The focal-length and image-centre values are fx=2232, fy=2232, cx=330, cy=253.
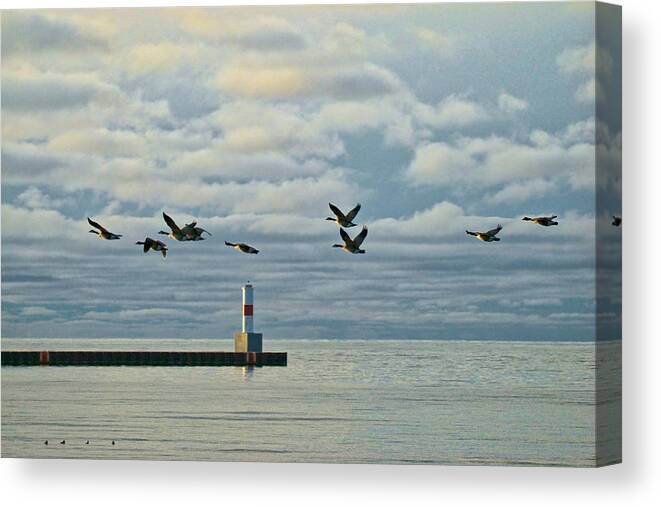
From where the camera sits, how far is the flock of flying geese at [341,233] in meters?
20.2

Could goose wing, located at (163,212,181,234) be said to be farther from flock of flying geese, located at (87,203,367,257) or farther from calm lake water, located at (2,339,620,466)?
calm lake water, located at (2,339,620,466)

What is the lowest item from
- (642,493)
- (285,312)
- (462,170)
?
(642,493)

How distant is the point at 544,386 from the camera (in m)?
20.1

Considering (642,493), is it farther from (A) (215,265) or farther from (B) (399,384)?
(A) (215,265)

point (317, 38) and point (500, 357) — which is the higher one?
point (317, 38)

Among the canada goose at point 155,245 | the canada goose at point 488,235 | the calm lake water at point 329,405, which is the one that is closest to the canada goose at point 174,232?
the canada goose at point 155,245

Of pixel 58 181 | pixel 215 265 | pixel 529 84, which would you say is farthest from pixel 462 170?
pixel 58 181

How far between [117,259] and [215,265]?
0.95 m

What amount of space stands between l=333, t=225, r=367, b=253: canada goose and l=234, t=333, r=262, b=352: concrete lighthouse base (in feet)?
3.78

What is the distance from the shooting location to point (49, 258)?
21.0m

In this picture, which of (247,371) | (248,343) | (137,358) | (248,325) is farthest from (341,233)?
(137,358)

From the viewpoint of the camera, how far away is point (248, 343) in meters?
20.6

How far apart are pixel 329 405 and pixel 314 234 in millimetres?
1583

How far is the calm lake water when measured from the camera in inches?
788
